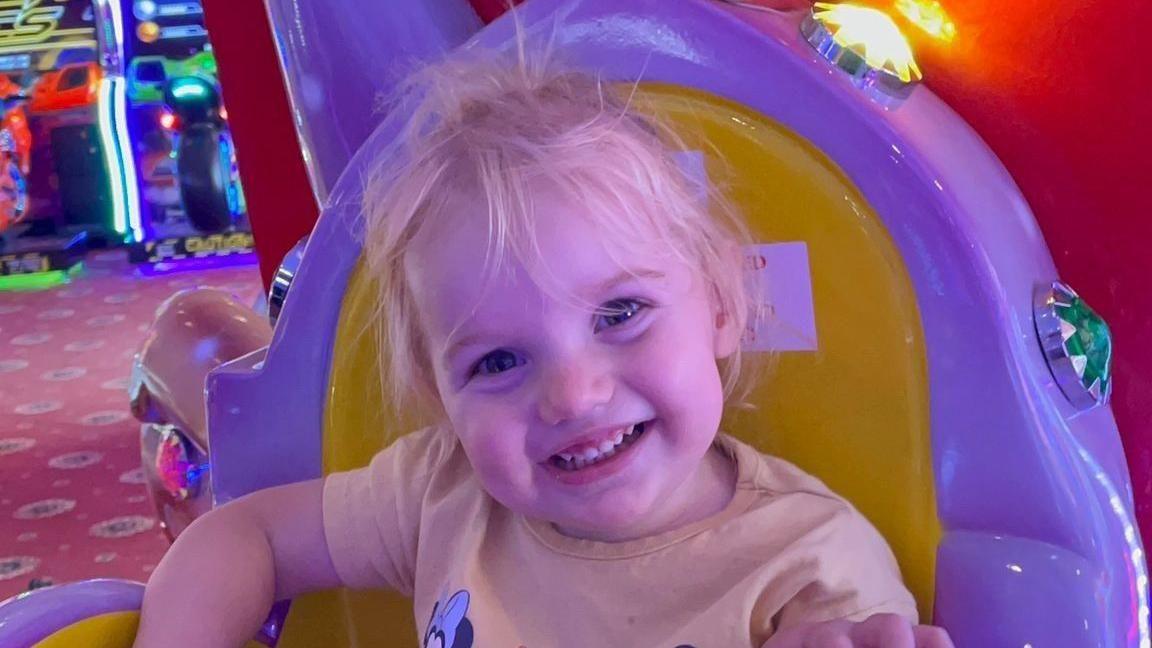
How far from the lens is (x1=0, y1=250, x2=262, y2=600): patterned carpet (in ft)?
5.32

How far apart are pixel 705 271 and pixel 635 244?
2.0 inches

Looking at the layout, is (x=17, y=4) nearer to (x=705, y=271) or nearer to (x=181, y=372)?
(x=181, y=372)

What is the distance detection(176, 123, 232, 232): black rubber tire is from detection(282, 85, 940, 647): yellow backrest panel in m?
2.81

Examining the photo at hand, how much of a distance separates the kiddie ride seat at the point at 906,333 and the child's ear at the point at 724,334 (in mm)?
22

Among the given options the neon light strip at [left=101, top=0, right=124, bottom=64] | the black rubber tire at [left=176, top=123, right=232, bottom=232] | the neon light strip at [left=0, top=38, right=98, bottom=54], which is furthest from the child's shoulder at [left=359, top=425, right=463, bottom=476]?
the neon light strip at [left=0, top=38, right=98, bottom=54]

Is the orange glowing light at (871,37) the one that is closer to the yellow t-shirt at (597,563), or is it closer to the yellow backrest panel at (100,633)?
the yellow t-shirt at (597,563)

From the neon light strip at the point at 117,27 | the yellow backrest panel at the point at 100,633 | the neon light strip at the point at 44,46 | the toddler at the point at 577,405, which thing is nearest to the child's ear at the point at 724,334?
the toddler at the point at 577,405

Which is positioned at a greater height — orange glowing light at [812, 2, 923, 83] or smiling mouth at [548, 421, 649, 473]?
orange glowing light at [812, 2, 923, 83]

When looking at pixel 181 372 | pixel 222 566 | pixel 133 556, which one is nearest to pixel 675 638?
pixel 222 566

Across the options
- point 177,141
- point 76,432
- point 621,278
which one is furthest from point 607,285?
point 177,141

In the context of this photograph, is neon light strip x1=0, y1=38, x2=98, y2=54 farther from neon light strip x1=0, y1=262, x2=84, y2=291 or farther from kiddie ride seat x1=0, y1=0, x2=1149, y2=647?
kiddie ride seat x1=0, y1=0, x2=1149, y2=647

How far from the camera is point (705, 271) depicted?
0.56m

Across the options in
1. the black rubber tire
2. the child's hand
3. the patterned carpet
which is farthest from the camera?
the black rubber tire

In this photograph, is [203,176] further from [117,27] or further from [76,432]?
[76,432]
